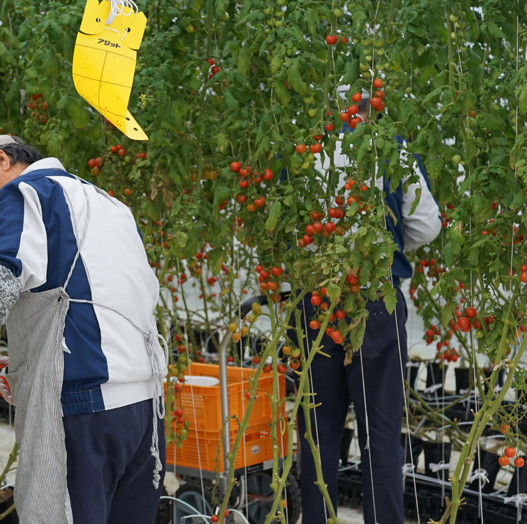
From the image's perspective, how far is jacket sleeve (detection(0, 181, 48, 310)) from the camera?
129 cm

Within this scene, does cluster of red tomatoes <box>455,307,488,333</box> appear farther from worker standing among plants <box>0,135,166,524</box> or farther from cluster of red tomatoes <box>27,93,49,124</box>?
cluster of red tomatoes <box>27,93,49,124</box>

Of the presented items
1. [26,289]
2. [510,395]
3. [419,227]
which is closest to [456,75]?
[419,227]

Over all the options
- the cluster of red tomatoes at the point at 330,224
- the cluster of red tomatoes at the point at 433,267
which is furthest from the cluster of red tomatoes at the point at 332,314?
the cluster of red tomatoes at the point at 433,267

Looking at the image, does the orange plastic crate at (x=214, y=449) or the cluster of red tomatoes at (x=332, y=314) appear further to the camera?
the orange plastic crate at (x=214, y=449)

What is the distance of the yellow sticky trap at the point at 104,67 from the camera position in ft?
5.75

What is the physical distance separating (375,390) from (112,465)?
91 centimetres

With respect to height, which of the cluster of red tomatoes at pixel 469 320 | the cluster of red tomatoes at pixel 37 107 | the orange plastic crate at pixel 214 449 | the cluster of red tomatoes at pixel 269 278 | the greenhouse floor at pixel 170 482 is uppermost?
the cluster of red tomatoes at pixel 37 107

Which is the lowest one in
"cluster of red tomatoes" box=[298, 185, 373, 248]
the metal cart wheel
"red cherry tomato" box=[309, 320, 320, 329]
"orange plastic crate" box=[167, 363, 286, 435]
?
the metal cart wheel

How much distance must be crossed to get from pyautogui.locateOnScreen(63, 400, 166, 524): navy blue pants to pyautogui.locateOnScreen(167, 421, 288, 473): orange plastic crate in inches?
30.3

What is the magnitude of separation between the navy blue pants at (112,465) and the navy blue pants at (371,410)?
0.72m

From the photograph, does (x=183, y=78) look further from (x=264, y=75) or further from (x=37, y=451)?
(x=37, y=451)

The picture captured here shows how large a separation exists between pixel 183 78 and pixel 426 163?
0.77m

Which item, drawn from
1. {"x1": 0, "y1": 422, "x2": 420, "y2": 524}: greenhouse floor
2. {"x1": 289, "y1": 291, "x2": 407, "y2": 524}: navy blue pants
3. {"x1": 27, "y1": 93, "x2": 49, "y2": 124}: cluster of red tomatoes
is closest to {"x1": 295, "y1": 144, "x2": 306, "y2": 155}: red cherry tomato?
{"x1": 289, "y1": 291, "x2": 407, "y2": 524}: navy blue pants

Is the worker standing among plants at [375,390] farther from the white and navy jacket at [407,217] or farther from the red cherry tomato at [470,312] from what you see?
the red cherry tomato at [470,312]
